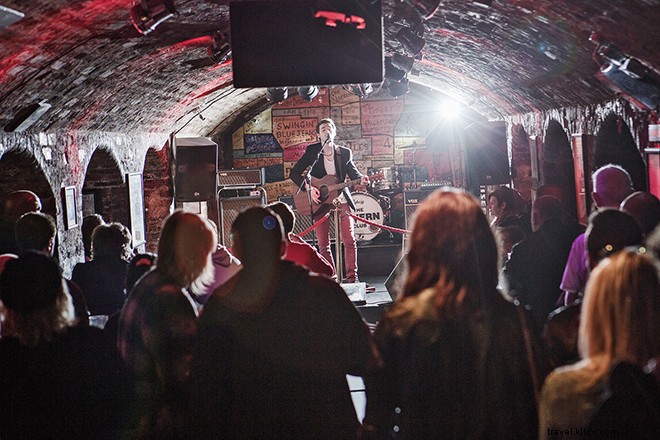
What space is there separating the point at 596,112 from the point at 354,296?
9.32 ft

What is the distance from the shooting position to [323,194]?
A: 9133 mm

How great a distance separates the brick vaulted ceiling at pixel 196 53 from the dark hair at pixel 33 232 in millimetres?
1158

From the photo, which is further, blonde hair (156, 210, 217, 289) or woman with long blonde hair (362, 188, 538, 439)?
blonde hair (156, 210, 217, 289)

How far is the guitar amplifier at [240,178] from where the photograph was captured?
14023 millimetres

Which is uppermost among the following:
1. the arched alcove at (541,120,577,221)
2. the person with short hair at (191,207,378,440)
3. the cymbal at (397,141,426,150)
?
the cymbal at (397,141,426,150)

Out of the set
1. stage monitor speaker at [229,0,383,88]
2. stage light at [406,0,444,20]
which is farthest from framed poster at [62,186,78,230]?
stage light at [406,0,444,20]

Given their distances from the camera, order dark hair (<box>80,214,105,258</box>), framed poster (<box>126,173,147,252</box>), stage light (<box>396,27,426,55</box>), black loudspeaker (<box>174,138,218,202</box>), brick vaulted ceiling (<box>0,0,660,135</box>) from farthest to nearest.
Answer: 1. black loudspeaker (<box>174,138,218,202</box>)
2. framed poster (<box>126,173,147,252</box>)
3. stage light (<box>396,27,426,55</box>)
4. dark hair (<box>80,214,105,258</box>)
5. brick vaulted ceiling (<box>0,0,660,135</box>)

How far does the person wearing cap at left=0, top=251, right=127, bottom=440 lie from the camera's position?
116 inches

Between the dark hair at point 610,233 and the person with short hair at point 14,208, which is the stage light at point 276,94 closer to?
the person with short hair at point 14,208

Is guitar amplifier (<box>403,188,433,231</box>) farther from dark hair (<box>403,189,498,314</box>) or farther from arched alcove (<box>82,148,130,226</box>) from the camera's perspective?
dark hair (<box>403,189,498,314</box>)

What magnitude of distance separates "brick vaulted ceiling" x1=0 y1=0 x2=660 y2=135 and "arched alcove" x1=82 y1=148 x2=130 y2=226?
548 mm

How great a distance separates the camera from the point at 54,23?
5.42 meters

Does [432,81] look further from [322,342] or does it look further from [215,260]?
[322,342]

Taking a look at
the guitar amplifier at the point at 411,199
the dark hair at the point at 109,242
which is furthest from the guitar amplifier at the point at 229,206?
the dark hair at the point at 109,242
